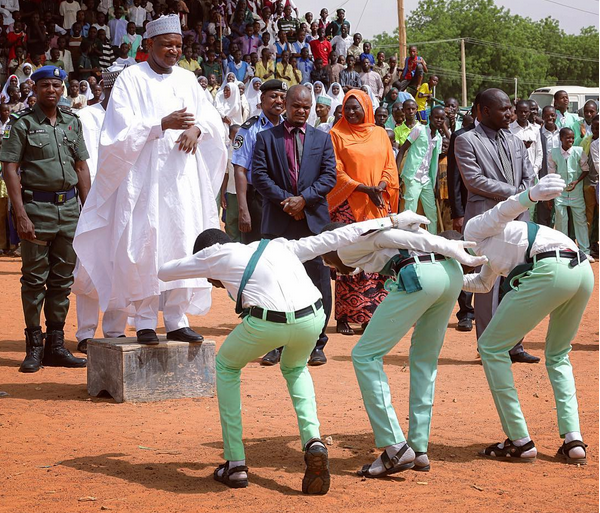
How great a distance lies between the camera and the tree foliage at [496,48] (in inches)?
2790

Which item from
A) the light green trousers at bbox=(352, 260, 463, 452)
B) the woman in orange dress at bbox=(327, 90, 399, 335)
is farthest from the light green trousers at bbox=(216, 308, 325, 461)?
the woman in orange dress at bbox=(327, 90, 399, 335)

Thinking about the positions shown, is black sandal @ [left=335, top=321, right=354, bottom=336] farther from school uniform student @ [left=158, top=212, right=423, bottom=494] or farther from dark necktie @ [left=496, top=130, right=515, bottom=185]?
school uniform student @ [left=158, top=212, right=423, bottom=494]

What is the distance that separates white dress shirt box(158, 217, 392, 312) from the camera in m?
4.71

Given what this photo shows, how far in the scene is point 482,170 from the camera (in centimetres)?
782

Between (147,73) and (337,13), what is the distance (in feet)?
67.3

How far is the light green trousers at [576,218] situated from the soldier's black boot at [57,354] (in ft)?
31.9

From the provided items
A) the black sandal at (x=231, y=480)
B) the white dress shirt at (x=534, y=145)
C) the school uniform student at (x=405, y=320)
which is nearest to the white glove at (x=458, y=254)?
the school uniform student at (x=405, y=320)

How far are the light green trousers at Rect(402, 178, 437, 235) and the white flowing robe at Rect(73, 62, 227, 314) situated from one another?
714 centimetres

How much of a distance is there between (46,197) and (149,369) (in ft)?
5.90

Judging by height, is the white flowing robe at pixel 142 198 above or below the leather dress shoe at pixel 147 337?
above

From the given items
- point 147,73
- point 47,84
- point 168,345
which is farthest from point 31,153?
point 168,345

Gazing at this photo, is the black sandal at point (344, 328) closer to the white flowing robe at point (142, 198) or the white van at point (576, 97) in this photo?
the white flowing robe at point (142, 198)

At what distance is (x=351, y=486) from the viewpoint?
15.9 ft

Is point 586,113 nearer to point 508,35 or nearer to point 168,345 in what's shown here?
point 168,345
